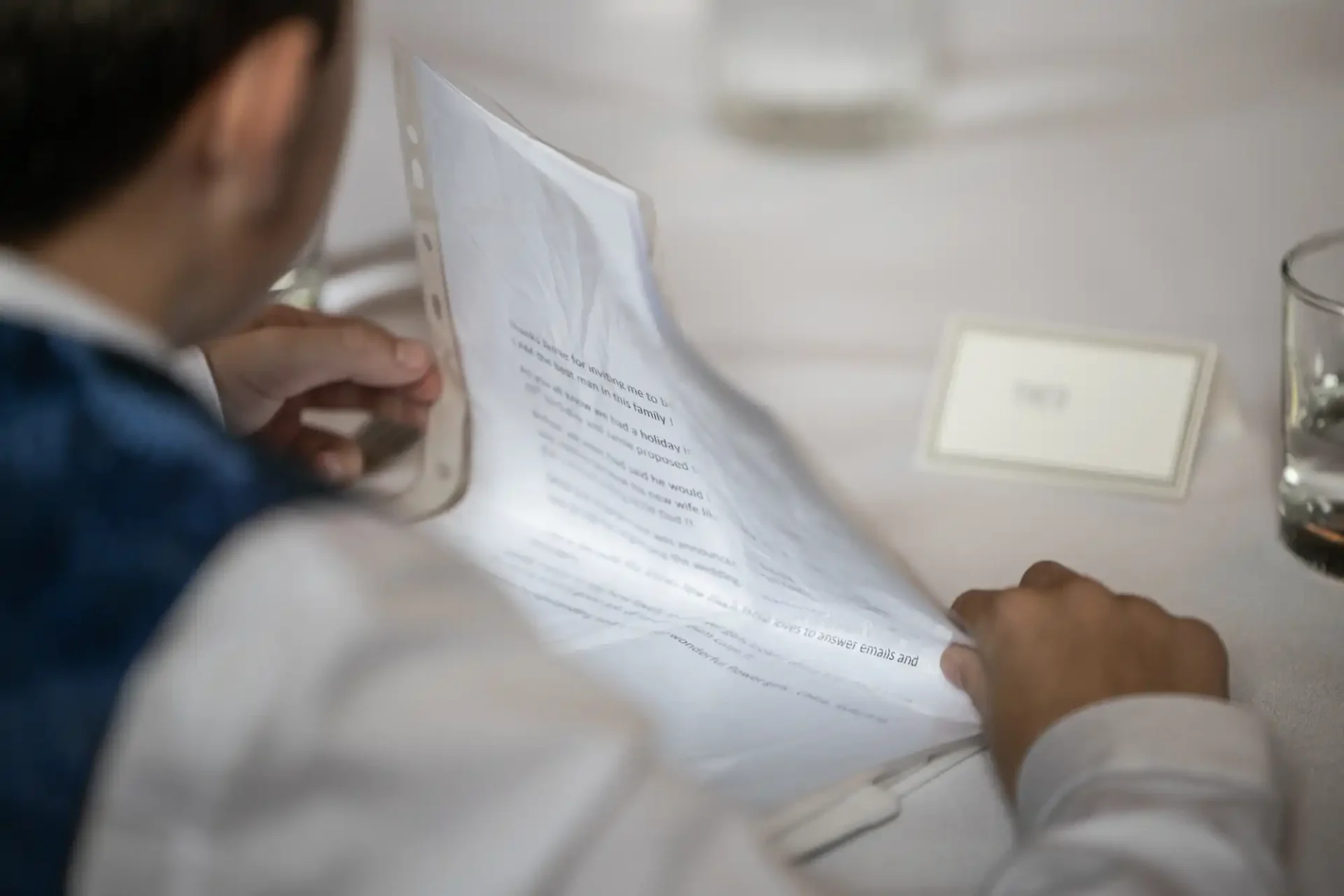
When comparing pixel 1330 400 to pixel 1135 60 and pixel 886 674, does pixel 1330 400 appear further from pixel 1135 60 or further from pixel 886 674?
pixel 1135 60

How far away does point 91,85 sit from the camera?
323 millimetres

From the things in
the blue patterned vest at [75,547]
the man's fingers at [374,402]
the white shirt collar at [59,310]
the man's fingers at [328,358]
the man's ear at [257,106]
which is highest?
the man's ear at [257,106]

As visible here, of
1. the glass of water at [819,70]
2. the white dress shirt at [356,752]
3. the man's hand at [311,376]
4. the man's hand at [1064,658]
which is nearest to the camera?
the white dress shirt at [356,752]

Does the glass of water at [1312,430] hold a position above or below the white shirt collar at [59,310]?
below

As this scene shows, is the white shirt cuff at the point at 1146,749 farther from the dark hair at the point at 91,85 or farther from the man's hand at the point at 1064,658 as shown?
the dark hair at the point at 91,85

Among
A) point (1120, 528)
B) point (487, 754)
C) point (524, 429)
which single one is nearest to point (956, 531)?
point (1120, 528)

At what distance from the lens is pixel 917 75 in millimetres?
749

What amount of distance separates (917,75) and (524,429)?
14.1 inches

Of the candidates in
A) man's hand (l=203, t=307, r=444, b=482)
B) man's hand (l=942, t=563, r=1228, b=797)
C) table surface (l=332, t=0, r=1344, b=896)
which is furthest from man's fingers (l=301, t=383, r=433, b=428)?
man's hand (l=942, t=563, r=1228, b=797)

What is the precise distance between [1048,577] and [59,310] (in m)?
0.31

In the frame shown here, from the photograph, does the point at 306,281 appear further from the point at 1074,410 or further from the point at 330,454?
the point at 1074,410

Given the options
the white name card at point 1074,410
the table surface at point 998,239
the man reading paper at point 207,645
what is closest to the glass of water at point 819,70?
the table surface at point 998,239

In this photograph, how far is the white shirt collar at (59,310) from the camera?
0.31 meters

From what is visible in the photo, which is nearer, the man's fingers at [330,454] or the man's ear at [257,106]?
the man's ear at [257,106]
